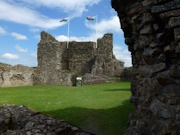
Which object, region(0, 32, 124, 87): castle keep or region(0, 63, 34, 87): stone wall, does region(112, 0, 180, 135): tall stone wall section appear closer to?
region(0, 32, 124, 87): castle keep

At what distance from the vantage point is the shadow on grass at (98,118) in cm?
960

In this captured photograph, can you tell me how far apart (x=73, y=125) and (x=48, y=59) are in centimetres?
2141

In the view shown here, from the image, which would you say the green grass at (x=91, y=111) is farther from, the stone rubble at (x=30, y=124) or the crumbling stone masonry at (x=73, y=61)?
the crumbling stone masonry at (x=73, y=61)

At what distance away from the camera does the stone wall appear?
26969 mm

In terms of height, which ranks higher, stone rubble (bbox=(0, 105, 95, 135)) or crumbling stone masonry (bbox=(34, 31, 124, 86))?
crumbling stone masonry (bbox=(34, 31, 124, 86))

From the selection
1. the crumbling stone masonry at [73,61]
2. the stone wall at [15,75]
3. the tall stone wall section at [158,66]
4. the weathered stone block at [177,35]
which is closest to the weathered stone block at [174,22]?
the tall stone wall section at [158,66]

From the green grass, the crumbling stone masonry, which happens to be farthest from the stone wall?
the green grass

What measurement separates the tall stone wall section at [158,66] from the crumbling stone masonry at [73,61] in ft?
71.9

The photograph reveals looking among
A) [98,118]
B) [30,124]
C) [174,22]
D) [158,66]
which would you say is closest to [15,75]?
[30,124]

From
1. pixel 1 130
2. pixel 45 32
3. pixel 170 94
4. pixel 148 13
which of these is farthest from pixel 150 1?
pixel 45 32

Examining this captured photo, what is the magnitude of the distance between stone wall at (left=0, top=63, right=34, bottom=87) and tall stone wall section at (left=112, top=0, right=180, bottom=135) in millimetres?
22384

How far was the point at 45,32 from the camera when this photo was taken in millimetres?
33844

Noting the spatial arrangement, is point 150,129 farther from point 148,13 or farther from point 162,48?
point 148,13

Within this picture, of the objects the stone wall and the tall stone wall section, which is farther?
the stone wall
